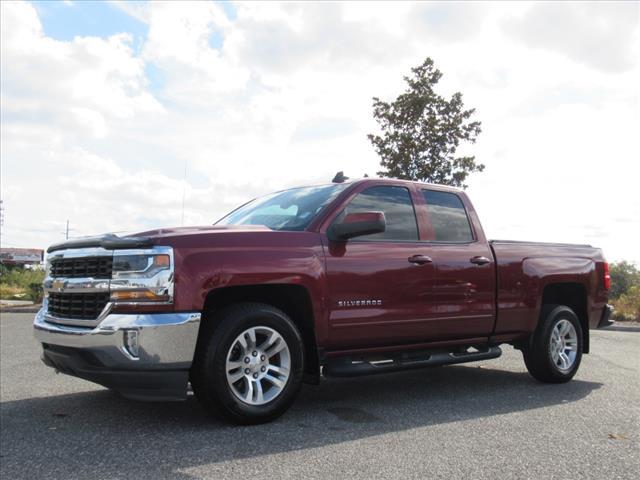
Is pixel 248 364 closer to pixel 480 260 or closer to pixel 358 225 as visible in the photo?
pixel 358 225

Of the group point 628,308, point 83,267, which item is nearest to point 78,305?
point 83,267

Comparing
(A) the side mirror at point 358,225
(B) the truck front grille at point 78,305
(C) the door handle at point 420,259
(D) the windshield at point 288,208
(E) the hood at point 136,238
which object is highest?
(D) the windshield at point 288,208

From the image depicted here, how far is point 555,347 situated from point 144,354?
4588mm

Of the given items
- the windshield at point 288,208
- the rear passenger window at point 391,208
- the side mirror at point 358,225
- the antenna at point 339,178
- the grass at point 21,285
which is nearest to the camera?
the side mirror at point 358,225

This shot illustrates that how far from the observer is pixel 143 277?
14.2 feet

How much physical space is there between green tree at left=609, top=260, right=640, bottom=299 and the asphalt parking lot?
1684cm

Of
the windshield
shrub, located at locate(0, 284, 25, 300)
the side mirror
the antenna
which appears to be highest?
the antenna

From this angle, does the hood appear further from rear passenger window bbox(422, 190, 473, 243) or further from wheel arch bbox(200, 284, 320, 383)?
rear passenger window bbox(422, 190, 473, 243)

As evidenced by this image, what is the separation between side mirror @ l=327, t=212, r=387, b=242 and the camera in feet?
16.2

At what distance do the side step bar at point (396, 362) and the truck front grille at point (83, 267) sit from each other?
1.86 meters

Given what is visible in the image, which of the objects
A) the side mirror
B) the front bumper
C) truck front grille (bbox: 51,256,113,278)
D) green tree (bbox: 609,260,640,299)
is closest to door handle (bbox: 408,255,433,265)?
the side mirror

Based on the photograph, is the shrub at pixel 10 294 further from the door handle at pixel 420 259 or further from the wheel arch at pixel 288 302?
the door handle at pixel 420 259

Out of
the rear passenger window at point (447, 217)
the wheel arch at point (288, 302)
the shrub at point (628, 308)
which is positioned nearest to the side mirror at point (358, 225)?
the wheel arch at point (288, 302)

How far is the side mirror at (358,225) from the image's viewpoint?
4938 mm
